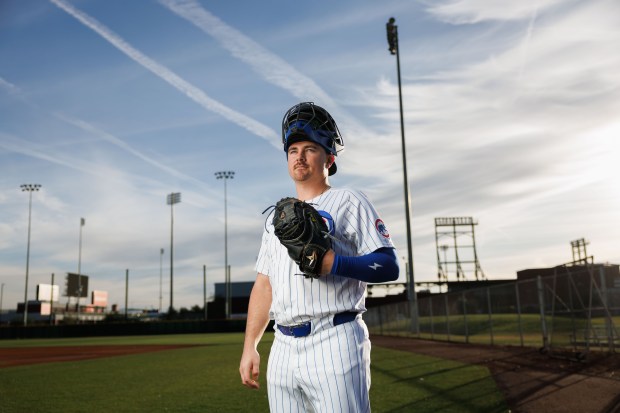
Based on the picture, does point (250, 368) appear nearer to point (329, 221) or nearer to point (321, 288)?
point (321, 288)

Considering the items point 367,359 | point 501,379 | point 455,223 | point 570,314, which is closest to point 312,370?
point 367,359

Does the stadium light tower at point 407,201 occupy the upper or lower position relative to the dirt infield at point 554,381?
upper

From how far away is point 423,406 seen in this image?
709 cm

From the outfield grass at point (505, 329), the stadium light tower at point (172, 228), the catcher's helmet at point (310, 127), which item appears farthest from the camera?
the stadium light tower at point (172, 228)

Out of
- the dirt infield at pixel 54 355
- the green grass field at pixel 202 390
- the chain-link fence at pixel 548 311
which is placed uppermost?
the chain-link fence at pixel 548 311

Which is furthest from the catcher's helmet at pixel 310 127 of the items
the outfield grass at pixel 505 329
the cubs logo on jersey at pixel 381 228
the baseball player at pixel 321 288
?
the outfield grass at pixel 505 329

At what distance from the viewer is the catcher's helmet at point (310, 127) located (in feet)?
8.26

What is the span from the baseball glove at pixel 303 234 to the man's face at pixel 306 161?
8.9 inches

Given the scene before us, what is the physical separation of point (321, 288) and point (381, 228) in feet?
1.14

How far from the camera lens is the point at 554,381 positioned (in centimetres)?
940

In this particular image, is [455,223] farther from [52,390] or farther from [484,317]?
[52,390]

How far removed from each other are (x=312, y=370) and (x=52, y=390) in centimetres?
942

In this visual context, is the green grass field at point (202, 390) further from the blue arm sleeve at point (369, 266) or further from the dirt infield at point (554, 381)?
the blue arm sleeve at point (369, 266)

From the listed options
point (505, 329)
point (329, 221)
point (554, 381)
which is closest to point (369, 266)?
point (329, 221)
